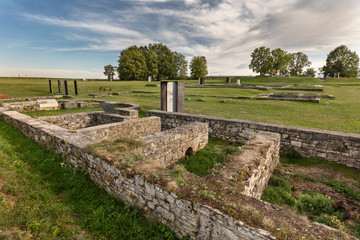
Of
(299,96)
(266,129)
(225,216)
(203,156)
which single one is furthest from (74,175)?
(299,96)

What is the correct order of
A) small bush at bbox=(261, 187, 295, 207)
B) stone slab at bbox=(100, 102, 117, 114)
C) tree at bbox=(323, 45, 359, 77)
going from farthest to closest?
tree at bbox=(323, 45, 359, 77) → stone slab at bbox=(100, 102, 117, 114) → small bush at bbox=(261, 187, 295, 207)

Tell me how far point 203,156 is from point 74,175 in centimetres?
456

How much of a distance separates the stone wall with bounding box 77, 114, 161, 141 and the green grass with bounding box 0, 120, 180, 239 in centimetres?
195

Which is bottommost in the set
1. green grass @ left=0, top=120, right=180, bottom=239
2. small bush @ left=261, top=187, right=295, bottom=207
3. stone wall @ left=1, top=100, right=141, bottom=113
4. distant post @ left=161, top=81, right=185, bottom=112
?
small bush @ left=261, top=187, right=295, bottom=207

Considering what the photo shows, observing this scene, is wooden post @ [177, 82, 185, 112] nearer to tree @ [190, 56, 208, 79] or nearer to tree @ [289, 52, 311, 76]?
tree @ [190, 56, 208, 79]

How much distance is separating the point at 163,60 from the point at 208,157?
6558 centimetres

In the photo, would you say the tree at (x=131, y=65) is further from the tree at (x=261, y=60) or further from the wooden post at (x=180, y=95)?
the wooden post at (x=180, y=95)

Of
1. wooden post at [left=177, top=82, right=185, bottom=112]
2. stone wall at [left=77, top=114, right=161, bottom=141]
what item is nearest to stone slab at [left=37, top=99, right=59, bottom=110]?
stone wall at [left=77, top=114, right=161, bottom=141]

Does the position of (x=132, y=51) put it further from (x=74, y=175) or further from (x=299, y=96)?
(x=74, y=175)

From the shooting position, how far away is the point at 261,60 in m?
62.8

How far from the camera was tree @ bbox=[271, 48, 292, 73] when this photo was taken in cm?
5875

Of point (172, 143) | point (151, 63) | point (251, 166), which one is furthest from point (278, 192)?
point (151, 63)

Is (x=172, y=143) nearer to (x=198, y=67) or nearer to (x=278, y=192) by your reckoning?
(x=278, y=192)

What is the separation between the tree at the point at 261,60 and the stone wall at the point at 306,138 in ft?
203
